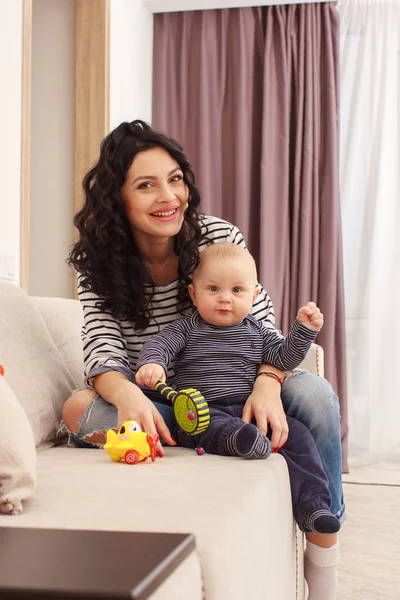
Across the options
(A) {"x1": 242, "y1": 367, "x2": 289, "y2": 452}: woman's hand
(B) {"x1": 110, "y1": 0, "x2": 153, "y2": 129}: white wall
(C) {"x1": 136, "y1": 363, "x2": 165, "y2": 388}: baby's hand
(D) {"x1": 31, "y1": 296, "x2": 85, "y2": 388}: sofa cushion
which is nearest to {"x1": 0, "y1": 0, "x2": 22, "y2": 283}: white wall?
(D) {"x1": 31, "y1": 296, "x2": 85, "y2": 388}: sofa cushion

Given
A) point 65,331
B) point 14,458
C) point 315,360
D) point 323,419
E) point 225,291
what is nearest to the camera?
point 14,458

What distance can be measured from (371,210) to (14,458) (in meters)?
3.47

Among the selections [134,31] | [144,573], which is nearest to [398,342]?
[134,31]

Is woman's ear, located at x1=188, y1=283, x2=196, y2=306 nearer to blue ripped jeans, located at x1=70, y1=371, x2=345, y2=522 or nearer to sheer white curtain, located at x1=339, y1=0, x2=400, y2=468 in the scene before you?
blue ripped jeans, located at x1=70, y1=371, x2=345, y2=522

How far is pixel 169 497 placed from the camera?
1.06 meters

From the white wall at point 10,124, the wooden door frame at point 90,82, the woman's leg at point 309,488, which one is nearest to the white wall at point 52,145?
the wooden door frame at point 90,82

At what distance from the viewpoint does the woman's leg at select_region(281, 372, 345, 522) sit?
63.2 inches

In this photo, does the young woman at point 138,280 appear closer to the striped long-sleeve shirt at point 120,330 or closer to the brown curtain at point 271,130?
the striped long-sleeve shirt at point 120,330

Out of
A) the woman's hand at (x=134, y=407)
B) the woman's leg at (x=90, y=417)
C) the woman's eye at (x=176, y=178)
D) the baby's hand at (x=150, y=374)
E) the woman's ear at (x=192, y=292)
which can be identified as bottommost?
the woman's leg at (x=90, y=417)

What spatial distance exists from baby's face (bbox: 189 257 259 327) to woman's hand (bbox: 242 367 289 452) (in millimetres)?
186

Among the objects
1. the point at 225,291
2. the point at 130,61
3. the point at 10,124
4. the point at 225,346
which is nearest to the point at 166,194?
the point at 225,291

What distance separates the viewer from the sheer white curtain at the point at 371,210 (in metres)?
4.16

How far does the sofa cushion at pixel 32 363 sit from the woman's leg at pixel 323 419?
0.54 m

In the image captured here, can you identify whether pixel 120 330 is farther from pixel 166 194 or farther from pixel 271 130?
pixel 271 130
